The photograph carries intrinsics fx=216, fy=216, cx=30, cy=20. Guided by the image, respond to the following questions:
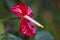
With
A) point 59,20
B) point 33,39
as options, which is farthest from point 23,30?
point 59,20

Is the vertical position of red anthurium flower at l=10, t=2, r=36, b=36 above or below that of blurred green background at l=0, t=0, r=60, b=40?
below

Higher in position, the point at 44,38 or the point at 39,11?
the point at 39,11

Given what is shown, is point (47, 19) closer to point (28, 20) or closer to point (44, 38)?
point (44, 38)

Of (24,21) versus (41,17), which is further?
(41,17)

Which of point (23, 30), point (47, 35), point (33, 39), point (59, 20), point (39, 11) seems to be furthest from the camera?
point (59, 20)

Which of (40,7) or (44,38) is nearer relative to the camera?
(44,38)

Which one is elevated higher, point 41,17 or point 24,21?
point 41,17

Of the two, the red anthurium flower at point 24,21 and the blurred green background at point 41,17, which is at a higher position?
the blurred green background at point 41,17

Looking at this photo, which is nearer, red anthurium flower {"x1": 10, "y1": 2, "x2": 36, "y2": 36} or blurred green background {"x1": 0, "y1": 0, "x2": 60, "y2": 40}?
red anthurium flower {"x1": 10, "y1": 2, "x2": 36, "y2": 36}

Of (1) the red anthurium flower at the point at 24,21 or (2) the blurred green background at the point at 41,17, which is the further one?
(2) the blurred green background at the point at 41,17

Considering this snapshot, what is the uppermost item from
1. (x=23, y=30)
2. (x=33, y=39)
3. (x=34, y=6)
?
(x=34, y=6)

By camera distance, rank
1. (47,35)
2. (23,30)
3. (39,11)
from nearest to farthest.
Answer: (23,30)
(47,35)
(39,11)
